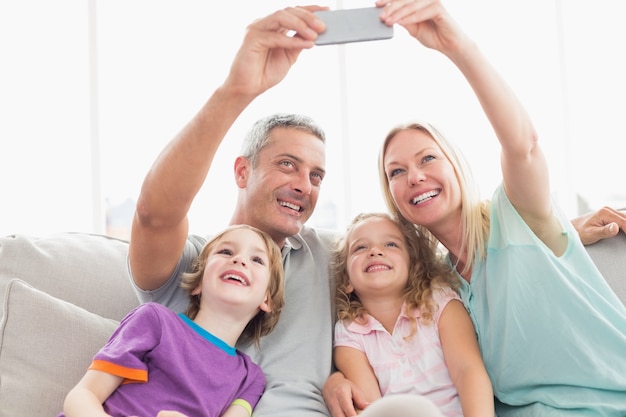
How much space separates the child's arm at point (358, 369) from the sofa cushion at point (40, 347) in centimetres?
57

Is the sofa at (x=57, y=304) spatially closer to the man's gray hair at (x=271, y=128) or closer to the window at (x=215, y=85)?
the man's gray hair at (x=271, y=128)

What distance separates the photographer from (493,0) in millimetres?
4832

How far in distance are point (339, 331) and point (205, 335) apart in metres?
0.36

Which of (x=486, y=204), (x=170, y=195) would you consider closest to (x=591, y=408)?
(x=486, y=204)

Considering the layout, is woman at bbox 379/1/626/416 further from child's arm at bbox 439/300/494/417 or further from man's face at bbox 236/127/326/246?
man's face at bbox 236/127/326/246

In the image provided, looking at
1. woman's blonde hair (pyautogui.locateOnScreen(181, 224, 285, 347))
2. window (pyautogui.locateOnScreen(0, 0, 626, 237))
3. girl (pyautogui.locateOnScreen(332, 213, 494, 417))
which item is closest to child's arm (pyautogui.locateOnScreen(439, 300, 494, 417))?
girl (pyautogui.locateOnScreen(332, 213, 494, 417))

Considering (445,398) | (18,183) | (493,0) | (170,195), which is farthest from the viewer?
(493,0)

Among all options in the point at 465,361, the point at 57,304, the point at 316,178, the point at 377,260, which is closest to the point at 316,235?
the point at 316,178

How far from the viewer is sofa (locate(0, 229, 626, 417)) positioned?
4.93ft

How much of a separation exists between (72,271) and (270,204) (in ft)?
1.82

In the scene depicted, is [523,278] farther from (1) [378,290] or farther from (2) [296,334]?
(2) [296,334]

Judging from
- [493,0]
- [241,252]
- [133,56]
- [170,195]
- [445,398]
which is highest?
[493,0]

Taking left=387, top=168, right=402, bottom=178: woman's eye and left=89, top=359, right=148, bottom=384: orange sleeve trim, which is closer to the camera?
left=89, top=359, right=148, bottom=384: orange sleeve trim

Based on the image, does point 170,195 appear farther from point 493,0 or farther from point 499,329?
point 493,0
